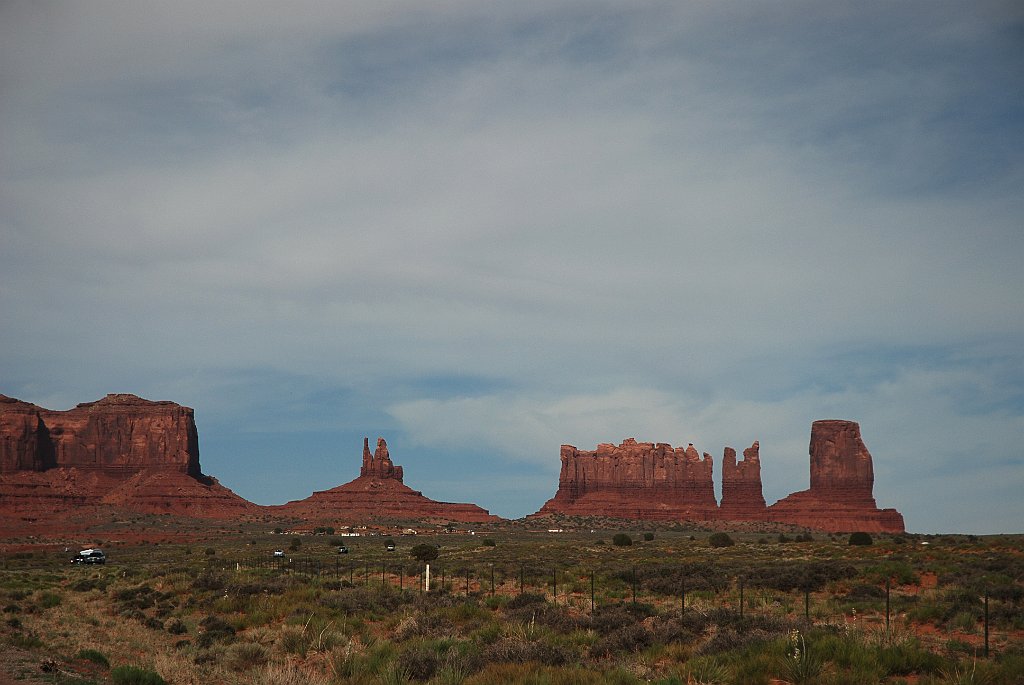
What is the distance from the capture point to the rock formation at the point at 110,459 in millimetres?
153000

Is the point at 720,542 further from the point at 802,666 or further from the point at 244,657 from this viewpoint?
the point at 802,666

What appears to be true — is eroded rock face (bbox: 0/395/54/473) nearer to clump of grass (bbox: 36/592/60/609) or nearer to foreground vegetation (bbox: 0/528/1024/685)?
foreground vegetation (bbox: 0/528/1024/685)

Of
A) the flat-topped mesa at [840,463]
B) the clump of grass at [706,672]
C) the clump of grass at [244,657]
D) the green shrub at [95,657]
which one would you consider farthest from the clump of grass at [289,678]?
the flat-topped mesa at [840,463]

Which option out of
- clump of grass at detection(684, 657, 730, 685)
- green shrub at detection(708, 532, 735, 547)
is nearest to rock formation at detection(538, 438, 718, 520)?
green shrub at detection(708, 532, 735, 547)

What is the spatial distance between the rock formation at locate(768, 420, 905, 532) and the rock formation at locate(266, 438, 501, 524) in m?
56.2

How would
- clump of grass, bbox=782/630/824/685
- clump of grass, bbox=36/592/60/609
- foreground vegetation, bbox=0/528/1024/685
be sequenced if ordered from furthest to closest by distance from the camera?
clump of grass, bbox=36/592/60/609
foreground vegetation, bbox=0/528/1024/685
clump of grass, bbox=782/630/824/685

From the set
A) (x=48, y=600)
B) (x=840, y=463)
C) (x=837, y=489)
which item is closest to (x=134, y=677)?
(x=48, y=600)

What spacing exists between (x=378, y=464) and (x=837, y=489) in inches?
3483

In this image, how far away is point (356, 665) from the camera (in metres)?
17.9

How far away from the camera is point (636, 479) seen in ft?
635

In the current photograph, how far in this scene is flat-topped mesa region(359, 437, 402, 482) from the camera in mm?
183375

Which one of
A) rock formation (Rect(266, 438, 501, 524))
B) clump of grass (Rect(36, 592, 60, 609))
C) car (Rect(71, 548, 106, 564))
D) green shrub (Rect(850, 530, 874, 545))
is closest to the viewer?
clump of grass (Rect(36, 592, 60, 609))

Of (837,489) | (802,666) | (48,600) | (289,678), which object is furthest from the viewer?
(837,489)

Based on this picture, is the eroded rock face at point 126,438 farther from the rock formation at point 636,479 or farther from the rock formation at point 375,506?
the rock formation at point 636,479
